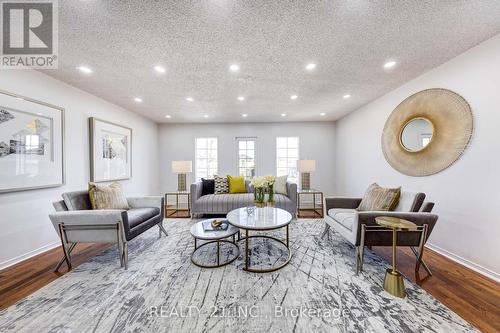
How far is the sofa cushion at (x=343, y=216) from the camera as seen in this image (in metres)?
2.15

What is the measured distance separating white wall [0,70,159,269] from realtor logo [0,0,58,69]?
→ 26 centimetres

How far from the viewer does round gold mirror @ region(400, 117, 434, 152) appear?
2.48 metres

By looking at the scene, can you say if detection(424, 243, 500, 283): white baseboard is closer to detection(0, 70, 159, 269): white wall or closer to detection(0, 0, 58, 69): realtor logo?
detection(0, 0, 58, 69): realtor logo

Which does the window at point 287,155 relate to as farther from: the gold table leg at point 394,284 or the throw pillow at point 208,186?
the gold table leg at point 394,284

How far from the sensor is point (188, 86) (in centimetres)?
281

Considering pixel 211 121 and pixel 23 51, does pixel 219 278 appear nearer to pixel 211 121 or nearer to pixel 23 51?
pixel 23 51

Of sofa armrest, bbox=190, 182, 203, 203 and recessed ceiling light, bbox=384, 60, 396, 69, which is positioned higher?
recessed ceiling light, bbox=384, 60, 396, 69

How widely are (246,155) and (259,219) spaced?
3.18m

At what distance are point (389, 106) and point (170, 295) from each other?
4.12 meters

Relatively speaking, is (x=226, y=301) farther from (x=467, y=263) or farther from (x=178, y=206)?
(x=178, y=206)

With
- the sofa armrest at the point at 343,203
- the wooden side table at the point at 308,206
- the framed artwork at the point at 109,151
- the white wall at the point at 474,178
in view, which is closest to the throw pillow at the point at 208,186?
the framed artwork at the point at 109,151

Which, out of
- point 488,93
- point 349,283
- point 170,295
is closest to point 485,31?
point 488,93

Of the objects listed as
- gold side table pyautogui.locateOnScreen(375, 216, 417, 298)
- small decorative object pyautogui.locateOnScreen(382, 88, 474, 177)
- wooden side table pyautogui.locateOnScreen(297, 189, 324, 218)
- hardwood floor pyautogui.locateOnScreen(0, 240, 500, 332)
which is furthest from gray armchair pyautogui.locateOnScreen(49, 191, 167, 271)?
small decorative object pyautogui.locateOnScreen(382, 88, 474, 177)

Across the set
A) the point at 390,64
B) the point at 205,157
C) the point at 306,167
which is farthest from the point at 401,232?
the point at 205,157
